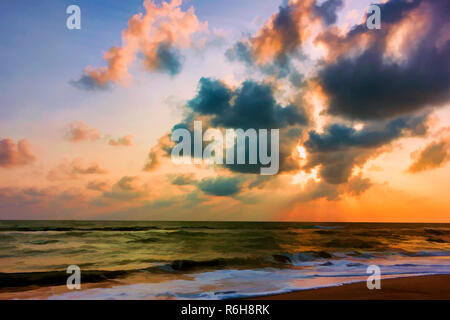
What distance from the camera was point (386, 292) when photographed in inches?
310

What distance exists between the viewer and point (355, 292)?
7988 mm

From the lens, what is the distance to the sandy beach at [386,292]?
7473 mm

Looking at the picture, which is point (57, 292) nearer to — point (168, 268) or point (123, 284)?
point (123, 284)

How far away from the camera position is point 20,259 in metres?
16.1

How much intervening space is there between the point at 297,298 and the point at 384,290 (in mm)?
2556

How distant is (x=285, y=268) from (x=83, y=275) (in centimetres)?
850

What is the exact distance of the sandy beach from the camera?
24.5ft

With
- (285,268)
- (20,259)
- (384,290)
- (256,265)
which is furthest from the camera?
(20,259)
